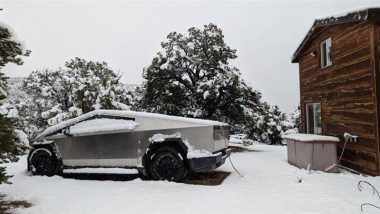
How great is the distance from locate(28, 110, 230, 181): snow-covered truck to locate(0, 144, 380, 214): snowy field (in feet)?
1.20

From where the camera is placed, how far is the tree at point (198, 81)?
58.1 feet

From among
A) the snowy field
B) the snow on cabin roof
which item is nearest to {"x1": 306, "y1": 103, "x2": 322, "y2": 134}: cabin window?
the snowy field

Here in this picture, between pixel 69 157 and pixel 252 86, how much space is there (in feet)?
41.3

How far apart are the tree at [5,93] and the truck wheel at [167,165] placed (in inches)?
113

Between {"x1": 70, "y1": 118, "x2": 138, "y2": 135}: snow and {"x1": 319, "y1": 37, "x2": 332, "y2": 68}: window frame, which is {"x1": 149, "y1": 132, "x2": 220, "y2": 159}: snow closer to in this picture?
{"x1": 70, "y1": 118, "x2": 138, "y2": 135}: snow

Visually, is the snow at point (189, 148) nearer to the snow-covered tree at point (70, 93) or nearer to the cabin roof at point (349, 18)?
the cabin roof at point (349, 18)

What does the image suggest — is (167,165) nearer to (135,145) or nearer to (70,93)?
(135,145)

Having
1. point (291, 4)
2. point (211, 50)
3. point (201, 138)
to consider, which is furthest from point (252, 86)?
point (291, 4)

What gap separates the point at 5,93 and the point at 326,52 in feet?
32.3

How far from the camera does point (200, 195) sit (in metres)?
5.84

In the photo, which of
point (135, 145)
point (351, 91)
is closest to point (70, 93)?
point (135, 145)

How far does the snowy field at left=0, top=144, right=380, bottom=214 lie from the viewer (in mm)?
4988

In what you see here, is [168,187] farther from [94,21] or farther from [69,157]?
[94,21]

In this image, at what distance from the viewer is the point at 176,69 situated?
61.1 ft
